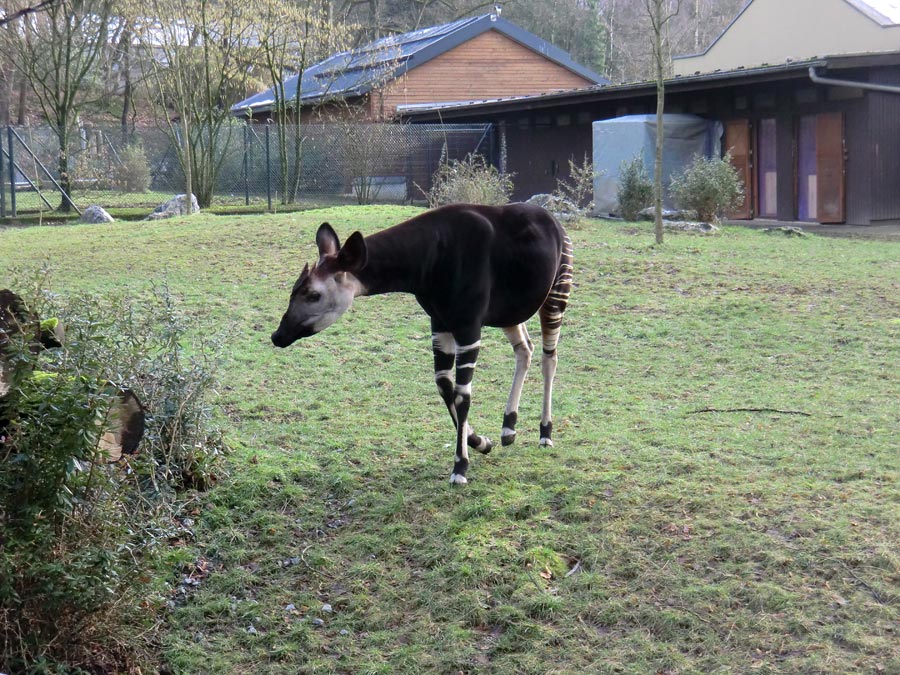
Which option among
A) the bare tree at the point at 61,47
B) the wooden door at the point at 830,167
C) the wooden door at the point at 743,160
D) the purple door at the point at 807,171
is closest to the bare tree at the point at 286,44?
→ the bare tree at the point at 61,47

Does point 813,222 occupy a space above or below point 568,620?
above

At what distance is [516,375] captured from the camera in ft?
20.1

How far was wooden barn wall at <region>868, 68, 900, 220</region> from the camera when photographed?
19766 mm

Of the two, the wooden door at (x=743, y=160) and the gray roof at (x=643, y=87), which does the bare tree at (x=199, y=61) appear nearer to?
the gray roof at (x=643, y=87)

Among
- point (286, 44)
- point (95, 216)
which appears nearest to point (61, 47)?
point (286, 44)

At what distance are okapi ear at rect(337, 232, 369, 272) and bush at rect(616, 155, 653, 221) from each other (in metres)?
15.5

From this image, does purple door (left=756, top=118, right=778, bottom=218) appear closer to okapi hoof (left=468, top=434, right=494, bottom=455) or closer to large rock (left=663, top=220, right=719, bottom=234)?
large rock (left=663, top=220, right=719, bottom=234)

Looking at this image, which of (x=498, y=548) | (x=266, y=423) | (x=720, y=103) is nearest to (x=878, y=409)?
(x=498, y=548)

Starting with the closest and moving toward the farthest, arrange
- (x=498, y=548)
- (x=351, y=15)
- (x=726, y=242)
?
1. (x=498, y=548)
2. (x=726, y=242)
3. (x=351, y=15)

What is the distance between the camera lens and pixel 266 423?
22.7 ft

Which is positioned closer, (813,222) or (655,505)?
(655,505)

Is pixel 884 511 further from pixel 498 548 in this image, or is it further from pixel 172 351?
pixel 172 351

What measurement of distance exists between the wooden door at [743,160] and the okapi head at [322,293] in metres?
19.0

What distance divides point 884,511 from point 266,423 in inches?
158
